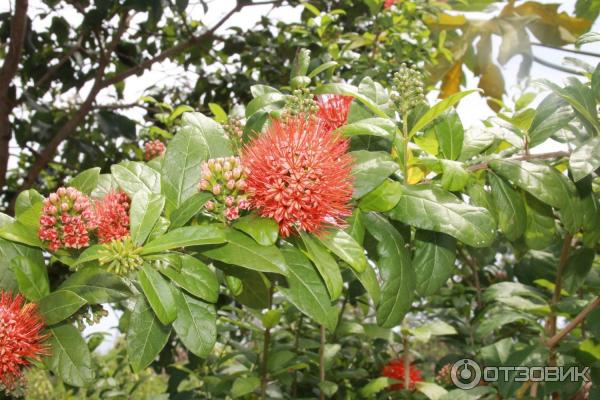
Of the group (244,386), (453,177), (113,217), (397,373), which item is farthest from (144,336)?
(397,373)

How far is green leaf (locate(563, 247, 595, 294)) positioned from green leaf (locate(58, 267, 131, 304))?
1.02m

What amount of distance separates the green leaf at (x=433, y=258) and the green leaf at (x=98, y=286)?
401 mm

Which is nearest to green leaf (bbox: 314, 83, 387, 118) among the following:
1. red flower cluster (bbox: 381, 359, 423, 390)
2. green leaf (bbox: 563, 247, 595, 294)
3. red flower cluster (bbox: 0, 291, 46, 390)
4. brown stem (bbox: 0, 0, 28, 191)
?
red flower cluster (bbox: 0, 291, 46, 390)

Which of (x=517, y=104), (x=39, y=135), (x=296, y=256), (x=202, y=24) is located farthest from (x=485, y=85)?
(x=296, y=256)

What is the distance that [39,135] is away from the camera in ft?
7.75

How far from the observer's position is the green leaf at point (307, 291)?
2.27 ft

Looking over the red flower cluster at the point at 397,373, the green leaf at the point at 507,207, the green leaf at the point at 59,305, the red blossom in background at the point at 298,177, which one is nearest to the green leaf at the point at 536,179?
the green leaf at the point at 507,207

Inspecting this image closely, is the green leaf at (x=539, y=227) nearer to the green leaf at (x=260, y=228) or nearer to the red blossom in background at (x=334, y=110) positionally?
the red blossom in background at (x=334, y=110)

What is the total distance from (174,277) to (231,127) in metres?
0.33

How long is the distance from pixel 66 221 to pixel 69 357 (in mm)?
160

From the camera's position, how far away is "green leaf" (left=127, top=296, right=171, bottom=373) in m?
0.68

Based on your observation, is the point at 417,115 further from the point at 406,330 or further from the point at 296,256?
the point at 406,330

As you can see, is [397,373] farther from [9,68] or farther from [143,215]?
[9,68]

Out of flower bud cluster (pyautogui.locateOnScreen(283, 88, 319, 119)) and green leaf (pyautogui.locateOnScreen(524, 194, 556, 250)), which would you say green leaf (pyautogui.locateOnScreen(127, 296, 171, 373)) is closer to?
flower bud cluster (pyautogui.locateOnScreen(283, 88, 319, 119))
